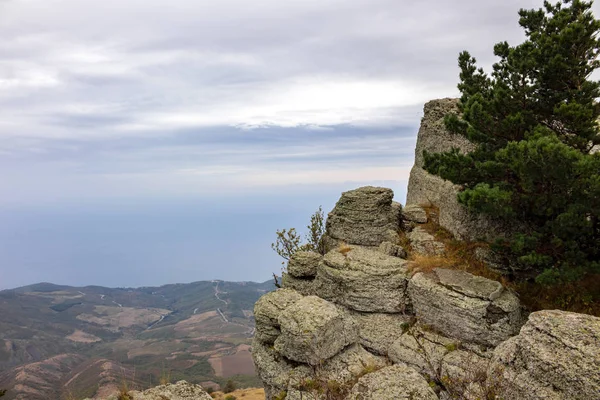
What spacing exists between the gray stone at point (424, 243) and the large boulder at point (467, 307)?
318 centimetres

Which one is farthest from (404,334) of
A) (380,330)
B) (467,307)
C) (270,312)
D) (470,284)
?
(270,312)

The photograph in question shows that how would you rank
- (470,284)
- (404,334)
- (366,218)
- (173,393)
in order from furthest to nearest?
1. (366,218)
2. (404,334)
3. (470,284)
4. (173,393)

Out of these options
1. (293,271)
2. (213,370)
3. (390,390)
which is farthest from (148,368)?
(390,390)

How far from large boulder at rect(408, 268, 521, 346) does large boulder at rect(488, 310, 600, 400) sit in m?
4.76

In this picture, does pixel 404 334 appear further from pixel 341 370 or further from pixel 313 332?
pixel 313 332

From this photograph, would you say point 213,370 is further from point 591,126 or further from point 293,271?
point 591,126

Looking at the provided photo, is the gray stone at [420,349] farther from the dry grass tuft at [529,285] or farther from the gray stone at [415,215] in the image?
the gray stone at [415,215]

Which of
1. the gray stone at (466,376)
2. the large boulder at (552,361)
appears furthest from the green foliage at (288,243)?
the large boulder at (552,361)

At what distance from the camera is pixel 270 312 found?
2031cm

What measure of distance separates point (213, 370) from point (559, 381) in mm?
177757

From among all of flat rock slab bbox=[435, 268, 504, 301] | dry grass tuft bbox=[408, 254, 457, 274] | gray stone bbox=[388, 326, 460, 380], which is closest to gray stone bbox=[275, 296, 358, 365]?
gray stone bbox=[388, 326, 460, 380]

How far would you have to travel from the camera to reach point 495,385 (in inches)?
428

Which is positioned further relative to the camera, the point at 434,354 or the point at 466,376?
the point at 434,354

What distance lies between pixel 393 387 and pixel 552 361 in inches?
187
